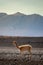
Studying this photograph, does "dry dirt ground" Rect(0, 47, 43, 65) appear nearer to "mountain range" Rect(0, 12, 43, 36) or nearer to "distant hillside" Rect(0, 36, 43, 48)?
"distant hillside" Rect(0, 36, 43, 48)

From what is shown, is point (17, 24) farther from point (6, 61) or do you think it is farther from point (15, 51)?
point (6, 61)

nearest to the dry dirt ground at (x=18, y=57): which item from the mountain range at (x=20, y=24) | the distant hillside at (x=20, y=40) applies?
the distant hillside at (x=20, y=40)

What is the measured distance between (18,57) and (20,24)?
578 mm

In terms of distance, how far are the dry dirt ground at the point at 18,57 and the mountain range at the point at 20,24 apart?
0.80ft

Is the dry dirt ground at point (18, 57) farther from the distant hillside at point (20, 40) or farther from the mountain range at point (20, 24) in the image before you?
the mountain range at point (20, 24)

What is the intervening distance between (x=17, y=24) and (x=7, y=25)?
153mm

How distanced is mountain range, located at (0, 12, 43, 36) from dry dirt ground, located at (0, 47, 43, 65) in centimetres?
24

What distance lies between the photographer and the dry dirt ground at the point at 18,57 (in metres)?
2.40

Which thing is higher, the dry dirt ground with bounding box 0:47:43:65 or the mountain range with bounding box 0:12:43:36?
the mountain range with bounding box 0:12:43:36

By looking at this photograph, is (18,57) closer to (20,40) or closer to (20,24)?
(20,40)

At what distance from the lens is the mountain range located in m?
2.96

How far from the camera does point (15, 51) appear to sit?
9.57 feet

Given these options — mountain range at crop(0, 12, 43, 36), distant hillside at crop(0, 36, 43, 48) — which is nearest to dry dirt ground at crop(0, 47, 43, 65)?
distant hillside at crop(0, 36, 43, 48)

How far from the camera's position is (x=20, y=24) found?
3.01 m
